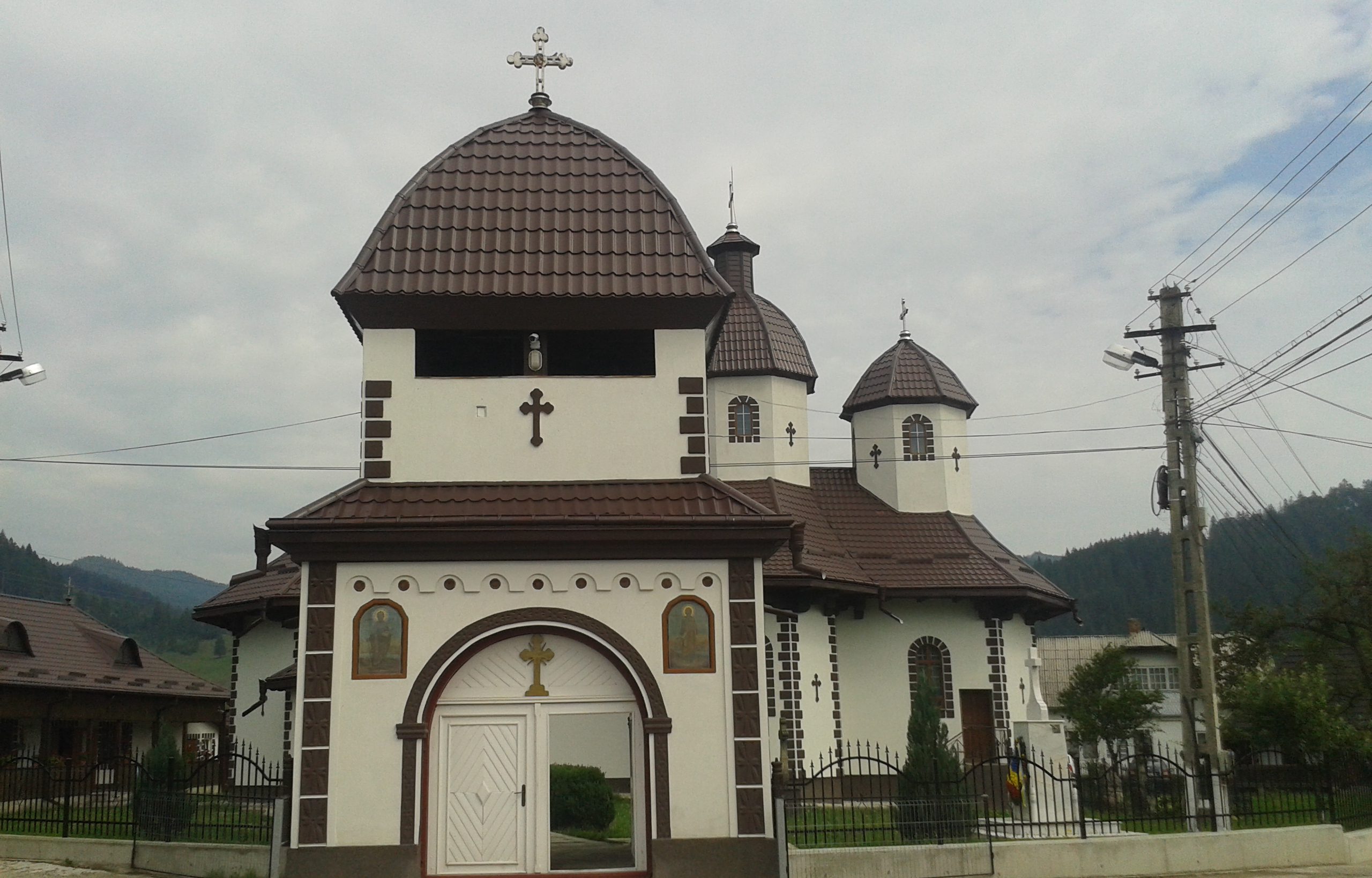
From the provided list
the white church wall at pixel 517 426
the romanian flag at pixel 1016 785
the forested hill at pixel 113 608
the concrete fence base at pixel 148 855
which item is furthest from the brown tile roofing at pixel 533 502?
the forested hill at pixel 113 608

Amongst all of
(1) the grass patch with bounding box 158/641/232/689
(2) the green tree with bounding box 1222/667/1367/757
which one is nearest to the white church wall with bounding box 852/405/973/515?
(2) the green tree with bounding box 1222/667/1367/757

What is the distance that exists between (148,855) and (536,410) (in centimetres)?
655

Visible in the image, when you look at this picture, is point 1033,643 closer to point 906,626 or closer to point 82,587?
point 906,626

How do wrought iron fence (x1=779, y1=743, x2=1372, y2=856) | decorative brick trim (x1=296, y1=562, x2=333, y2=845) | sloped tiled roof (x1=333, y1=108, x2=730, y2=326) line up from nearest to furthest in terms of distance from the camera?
decorative brick trim (x1=296, y1=562, x2=333, y2=845) < sloped tiled roof (x1=333, y1=108, x2=730, y2=326) < wrought iron fence (x1=779, y1=743, x2=1372, y2=856)

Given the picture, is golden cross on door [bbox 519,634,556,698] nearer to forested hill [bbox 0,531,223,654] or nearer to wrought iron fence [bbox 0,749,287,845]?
wrought iron fence [bbox 0,749,287,845]

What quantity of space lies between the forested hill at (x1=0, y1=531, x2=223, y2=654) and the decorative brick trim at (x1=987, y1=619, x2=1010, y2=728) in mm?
72690

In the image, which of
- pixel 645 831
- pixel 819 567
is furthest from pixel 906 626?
pixel 645 831

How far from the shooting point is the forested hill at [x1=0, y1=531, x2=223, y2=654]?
9638 centimetres

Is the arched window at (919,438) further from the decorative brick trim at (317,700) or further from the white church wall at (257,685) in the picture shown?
the decorative brick trim at (317,700)

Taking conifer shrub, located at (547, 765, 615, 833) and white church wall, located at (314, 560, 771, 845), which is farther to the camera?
conifer shrub, located at (547, 765, 615, 833)

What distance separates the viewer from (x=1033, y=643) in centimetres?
2597

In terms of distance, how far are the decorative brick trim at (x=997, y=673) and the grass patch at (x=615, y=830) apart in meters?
7.86

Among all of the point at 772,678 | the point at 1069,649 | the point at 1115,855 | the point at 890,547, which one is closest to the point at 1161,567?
the point at 1069,649

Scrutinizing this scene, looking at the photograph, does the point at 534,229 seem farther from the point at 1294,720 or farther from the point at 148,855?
the point at 1294,720
